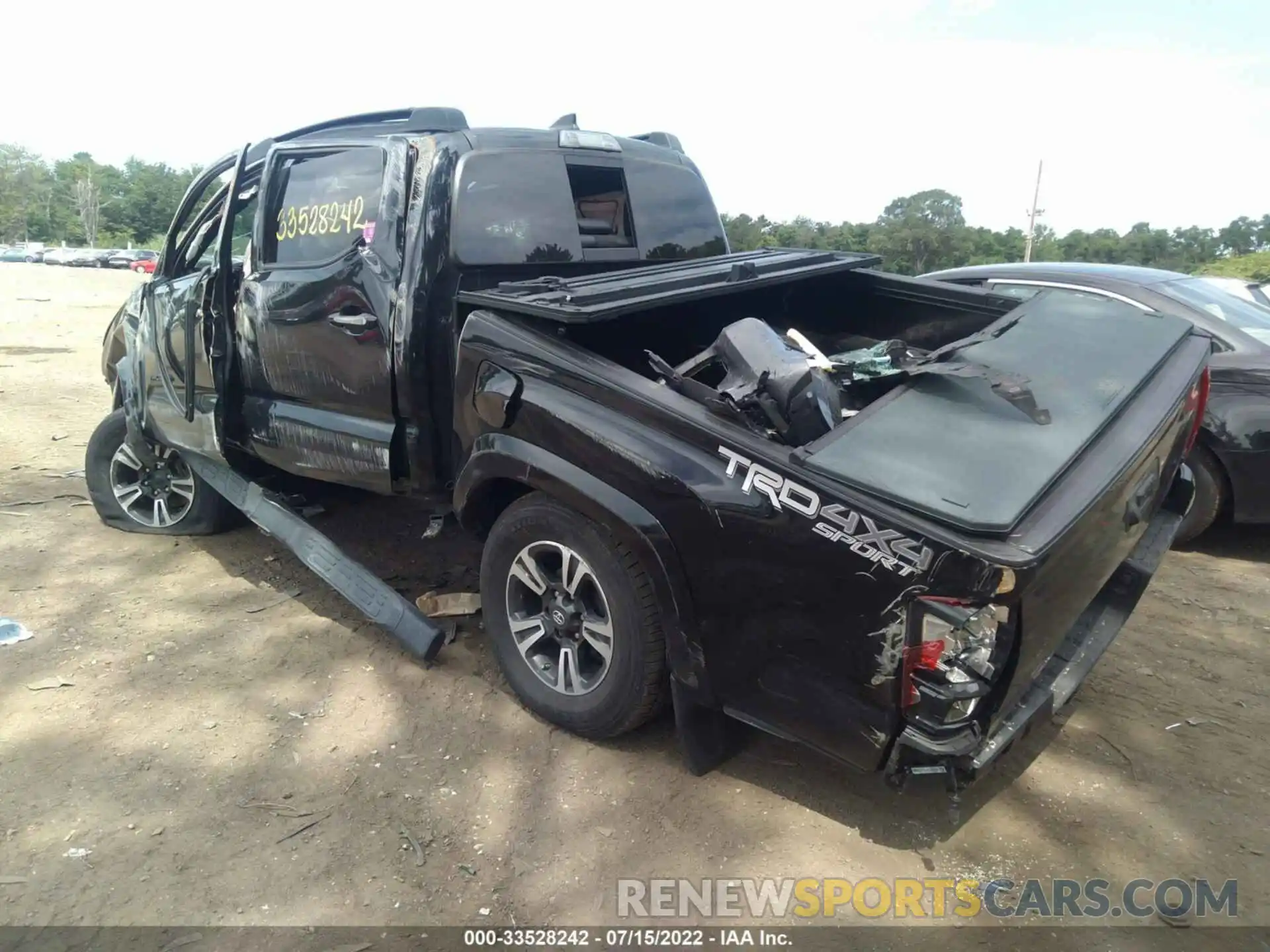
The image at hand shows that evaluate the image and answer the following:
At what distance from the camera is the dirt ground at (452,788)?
8.41ft

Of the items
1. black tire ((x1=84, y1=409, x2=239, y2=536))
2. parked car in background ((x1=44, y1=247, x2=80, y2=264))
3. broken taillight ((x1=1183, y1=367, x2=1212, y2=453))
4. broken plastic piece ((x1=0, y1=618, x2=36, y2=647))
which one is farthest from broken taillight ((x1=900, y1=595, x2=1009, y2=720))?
parked car in background ((x1=44, y1=247, x2=80, y2=264))

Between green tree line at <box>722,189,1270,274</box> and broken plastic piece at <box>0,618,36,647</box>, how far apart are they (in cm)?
1124

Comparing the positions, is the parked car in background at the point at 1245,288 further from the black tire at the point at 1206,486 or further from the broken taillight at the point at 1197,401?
the broken taillight at the point at 1197,401

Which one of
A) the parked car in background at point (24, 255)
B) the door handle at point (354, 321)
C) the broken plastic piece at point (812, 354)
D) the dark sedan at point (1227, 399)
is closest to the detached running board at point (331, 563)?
the door handle at point (354, 321)

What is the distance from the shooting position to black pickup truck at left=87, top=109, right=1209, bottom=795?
227 cm

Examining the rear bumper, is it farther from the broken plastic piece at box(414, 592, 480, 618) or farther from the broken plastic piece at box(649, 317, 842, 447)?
the broken plastic piece at box(414, 592, 480, 618)

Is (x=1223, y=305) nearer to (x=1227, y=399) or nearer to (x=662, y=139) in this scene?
(x=1227, y=399)

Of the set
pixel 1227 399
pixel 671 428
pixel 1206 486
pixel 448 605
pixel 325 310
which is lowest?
pixel 448 605

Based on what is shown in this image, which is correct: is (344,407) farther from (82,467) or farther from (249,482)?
(82,467)

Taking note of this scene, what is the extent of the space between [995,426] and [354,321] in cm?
260

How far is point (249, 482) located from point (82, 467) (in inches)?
115

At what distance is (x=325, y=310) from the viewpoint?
3854 millimetres

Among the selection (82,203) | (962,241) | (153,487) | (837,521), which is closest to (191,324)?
(153,487)

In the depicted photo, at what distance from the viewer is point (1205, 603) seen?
171 inches
